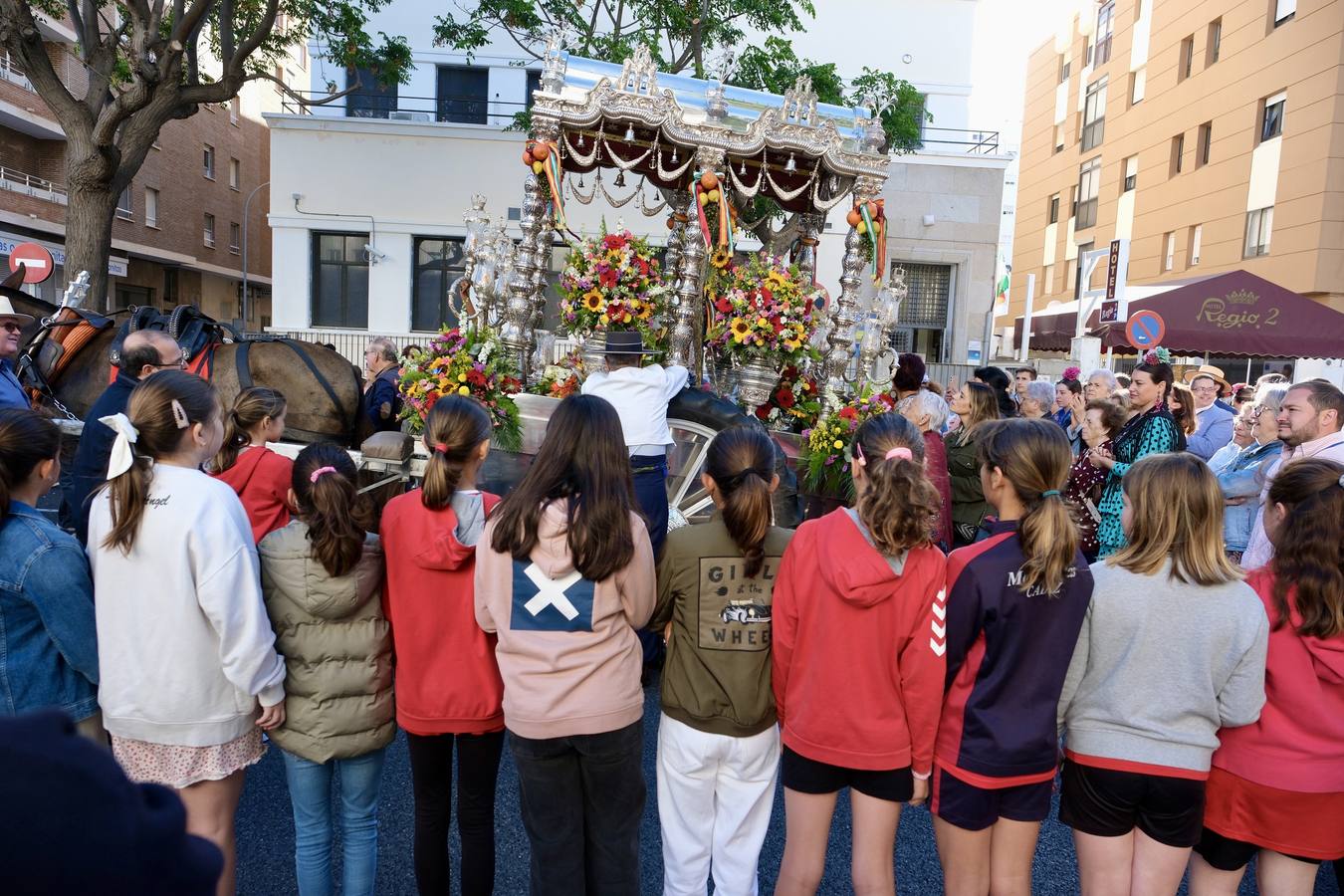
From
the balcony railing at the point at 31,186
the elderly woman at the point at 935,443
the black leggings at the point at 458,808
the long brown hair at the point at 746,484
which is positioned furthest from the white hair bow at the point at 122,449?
the balcony railing at the point at 31,186

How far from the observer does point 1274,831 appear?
2.45 meters

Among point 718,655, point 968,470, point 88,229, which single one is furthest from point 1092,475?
point 88,229

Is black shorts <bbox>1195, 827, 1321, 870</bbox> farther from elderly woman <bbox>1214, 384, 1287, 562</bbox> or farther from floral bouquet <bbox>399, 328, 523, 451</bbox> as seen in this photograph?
floral bouquet <bbox>399, 328, 523, 451</bbox>

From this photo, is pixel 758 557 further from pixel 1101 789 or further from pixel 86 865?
pixel 86 865

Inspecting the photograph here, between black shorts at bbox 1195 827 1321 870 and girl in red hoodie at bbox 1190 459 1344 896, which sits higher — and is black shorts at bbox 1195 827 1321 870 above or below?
below

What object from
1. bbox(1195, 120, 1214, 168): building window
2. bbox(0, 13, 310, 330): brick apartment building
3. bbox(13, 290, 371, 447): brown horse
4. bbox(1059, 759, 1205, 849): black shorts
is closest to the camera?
bbox(1059, 759, 1205, 849): black shorts

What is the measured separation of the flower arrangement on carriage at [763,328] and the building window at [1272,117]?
20100 millimetres

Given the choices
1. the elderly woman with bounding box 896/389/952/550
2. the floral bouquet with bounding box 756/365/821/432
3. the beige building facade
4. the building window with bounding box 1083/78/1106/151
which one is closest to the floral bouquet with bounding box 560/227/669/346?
the floral bouquet with bounding box 756/365/821/432

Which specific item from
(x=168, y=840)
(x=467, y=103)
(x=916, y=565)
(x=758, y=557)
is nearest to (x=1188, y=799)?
(x=916, y=565)

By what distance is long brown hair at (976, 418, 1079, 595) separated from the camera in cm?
240

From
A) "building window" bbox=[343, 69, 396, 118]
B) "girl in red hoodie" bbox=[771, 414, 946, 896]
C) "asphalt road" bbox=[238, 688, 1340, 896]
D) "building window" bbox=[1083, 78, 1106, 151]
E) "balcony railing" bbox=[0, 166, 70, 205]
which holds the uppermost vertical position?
"building window" bbox=[1083, 78, 1106, 151]

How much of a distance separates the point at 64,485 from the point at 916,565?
5.37 meters

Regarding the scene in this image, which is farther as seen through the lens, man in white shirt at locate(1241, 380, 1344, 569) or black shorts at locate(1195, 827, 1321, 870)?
man in white shirt at locate(1241, 380, 1344, 569)

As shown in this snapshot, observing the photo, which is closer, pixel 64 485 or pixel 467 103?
pixel 64 485
